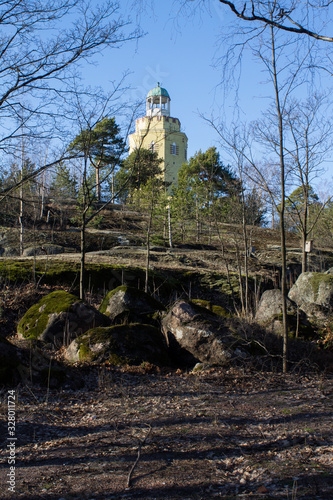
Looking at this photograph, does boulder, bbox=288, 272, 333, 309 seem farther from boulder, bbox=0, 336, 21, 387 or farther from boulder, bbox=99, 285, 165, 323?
boulder, bbox=0, 336, 21, 387

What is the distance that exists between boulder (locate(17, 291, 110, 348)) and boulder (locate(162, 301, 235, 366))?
1.46m

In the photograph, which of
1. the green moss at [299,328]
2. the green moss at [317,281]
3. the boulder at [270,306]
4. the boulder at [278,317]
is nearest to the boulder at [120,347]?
the boulder at [278,317]

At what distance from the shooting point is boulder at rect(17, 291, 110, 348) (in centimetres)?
798

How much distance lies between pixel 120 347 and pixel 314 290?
6.67 metres

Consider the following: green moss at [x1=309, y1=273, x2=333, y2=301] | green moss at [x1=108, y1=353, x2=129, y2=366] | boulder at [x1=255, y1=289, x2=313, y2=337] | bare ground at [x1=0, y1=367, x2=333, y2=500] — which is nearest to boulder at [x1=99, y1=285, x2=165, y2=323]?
green moss at [x1=108, y1=353, x2=129, y2=366]

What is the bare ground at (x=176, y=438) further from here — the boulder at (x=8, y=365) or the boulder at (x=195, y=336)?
the boulder at (x=195, y=336)

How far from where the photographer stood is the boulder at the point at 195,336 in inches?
277

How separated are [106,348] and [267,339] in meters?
2.99

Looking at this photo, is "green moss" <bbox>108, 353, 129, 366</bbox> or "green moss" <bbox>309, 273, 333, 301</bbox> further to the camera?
"green moss" <bbox>309, 273, 333, 301</bbox>

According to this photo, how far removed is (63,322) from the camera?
804 cm

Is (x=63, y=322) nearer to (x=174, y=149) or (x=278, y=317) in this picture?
(x=278, y=317)

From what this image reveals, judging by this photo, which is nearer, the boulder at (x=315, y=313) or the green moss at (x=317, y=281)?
the boulder at (x=315, y=313)

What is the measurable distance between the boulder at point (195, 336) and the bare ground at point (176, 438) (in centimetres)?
69

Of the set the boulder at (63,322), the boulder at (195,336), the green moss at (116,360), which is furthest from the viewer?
the boulder at (63,322)
